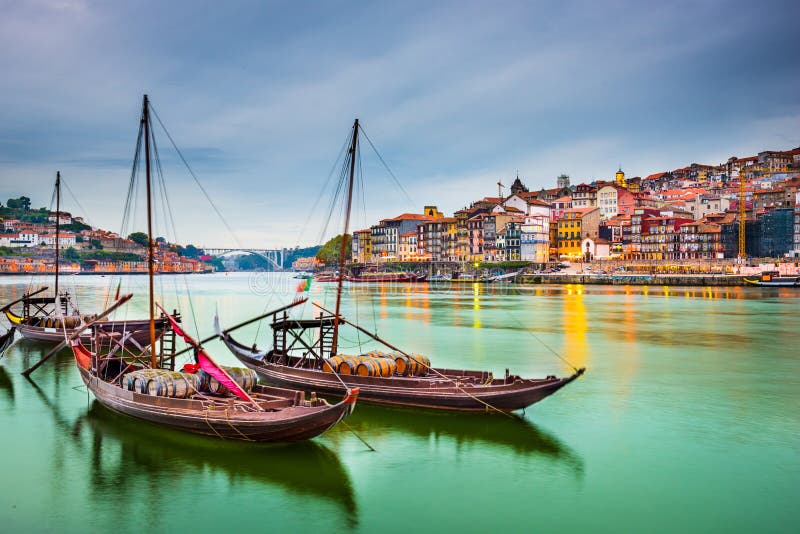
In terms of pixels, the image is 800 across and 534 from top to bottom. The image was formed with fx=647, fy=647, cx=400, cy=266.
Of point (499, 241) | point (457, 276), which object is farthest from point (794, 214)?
point (457, 276)

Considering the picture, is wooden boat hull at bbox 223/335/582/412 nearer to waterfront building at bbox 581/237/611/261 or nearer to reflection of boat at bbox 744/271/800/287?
reflection of boat at bbox 744/271/800/287

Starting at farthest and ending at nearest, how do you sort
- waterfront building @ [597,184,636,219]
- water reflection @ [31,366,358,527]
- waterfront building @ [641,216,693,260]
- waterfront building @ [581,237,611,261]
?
waterfront building @ [597,184,636,219], waterfront building @ [581,237,611,261], waterfront building @ [641,216,693,260], water reflection @ [31,366,358,527]

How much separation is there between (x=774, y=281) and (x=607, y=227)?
3242 centimetres

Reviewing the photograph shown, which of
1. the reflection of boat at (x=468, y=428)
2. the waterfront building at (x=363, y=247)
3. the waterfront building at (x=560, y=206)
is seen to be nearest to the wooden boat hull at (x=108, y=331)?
the reflection of boat at (x=468, y=428)

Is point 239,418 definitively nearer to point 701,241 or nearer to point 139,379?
point 139,379

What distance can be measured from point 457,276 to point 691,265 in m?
42.1

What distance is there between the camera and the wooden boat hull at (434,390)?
1566 centimetres

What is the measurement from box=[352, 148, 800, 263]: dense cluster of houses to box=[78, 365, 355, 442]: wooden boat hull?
108 meters

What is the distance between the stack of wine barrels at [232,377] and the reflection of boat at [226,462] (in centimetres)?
113

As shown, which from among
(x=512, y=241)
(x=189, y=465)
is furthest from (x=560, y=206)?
(x=189, y=465)

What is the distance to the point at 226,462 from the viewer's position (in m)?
13.4

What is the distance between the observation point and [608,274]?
114m

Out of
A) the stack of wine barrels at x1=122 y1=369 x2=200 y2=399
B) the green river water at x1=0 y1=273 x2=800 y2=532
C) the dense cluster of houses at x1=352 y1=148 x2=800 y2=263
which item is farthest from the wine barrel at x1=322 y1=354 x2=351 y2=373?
the dense cluster of houses at x1=352 y1=148 x2=800 y2=263

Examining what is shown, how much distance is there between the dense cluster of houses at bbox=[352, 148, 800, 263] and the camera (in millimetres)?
111938
